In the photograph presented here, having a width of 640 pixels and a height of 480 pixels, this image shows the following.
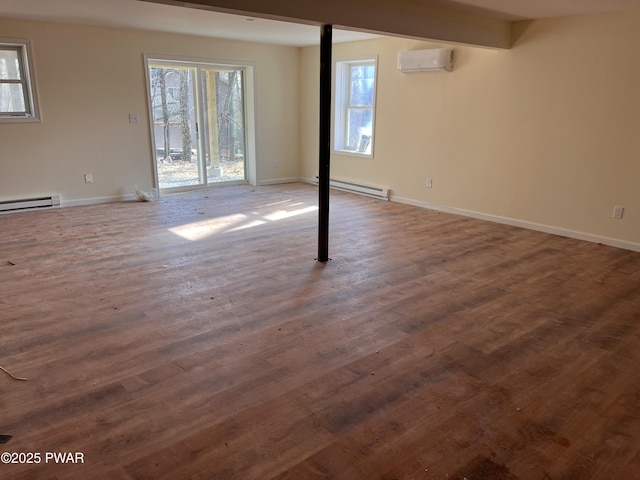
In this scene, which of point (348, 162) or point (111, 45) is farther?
point (348, 162)

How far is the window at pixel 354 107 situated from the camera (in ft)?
23.0

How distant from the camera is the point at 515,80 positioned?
17.2ft

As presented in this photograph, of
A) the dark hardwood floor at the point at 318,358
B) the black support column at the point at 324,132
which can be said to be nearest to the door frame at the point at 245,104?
the dark hardwood floor at the point at 318,358

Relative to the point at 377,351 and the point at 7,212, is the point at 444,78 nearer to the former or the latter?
the point at 377,351

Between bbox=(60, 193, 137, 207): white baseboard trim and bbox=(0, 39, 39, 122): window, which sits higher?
bbox=(0, 39, 39, 122): window

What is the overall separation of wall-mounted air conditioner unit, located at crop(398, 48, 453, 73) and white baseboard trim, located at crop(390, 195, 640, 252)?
174cm

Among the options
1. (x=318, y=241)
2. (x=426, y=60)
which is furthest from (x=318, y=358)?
(x=426, y=60)

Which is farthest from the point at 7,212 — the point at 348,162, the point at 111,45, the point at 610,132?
the point at 610,132

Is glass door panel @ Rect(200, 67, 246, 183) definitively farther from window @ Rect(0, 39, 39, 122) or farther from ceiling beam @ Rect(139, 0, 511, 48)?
ceiling beam @ Rect(139, 0, 511, 48)

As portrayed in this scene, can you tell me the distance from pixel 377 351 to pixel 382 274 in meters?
1.26

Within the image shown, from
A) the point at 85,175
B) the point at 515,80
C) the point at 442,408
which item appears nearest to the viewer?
the point at 442,408

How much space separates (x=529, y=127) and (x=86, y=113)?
5.51m

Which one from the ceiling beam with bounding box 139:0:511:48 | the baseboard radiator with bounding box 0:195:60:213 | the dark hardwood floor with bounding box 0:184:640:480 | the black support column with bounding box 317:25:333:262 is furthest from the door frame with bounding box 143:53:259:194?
the ceiling beam with bounding box 139:0:511:48

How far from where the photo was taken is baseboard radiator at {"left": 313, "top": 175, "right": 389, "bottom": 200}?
6.92 metres
